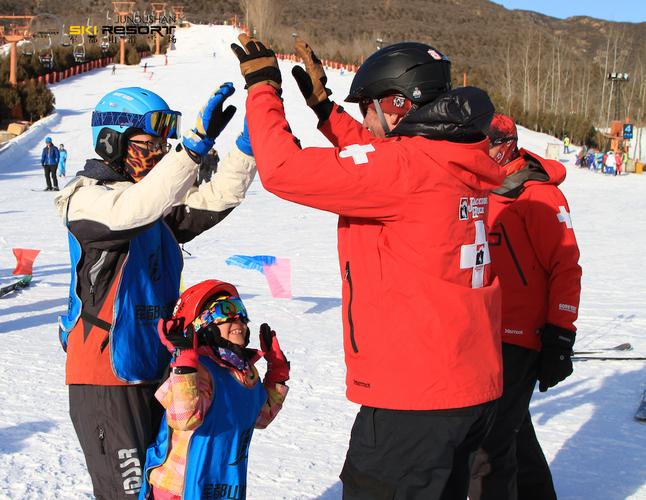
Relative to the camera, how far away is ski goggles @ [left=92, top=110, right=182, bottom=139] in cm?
264

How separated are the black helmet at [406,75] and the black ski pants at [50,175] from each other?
1643 centimetres

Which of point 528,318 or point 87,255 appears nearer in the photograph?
point 87,255

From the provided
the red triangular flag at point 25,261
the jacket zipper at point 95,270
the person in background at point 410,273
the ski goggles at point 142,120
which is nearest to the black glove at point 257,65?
the person in background at point 410,273

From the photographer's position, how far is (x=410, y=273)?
2.23 metres

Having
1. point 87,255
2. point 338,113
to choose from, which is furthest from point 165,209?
point 338,113

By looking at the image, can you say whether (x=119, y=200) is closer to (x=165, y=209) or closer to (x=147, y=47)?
(x=165, y=209)

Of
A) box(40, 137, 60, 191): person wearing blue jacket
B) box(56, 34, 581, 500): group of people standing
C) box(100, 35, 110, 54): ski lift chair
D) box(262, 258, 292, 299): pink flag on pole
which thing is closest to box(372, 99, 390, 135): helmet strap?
box(56, 34, 581, 500): group of people standing

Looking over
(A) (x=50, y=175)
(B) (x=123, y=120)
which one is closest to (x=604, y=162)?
(A) (x=50, y=175)

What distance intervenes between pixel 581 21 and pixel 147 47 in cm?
12824

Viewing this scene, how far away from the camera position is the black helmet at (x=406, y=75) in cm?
247

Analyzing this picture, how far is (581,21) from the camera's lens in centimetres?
16488

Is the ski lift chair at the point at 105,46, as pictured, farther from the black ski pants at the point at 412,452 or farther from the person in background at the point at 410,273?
the black ski pants at the point at 412,452

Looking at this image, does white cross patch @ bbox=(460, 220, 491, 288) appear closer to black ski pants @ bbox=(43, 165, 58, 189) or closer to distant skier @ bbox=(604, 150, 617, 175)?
black ski pants @ bbox=(43, 165, 58, 189)

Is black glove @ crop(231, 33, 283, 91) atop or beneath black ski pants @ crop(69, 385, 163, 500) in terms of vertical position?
atop
